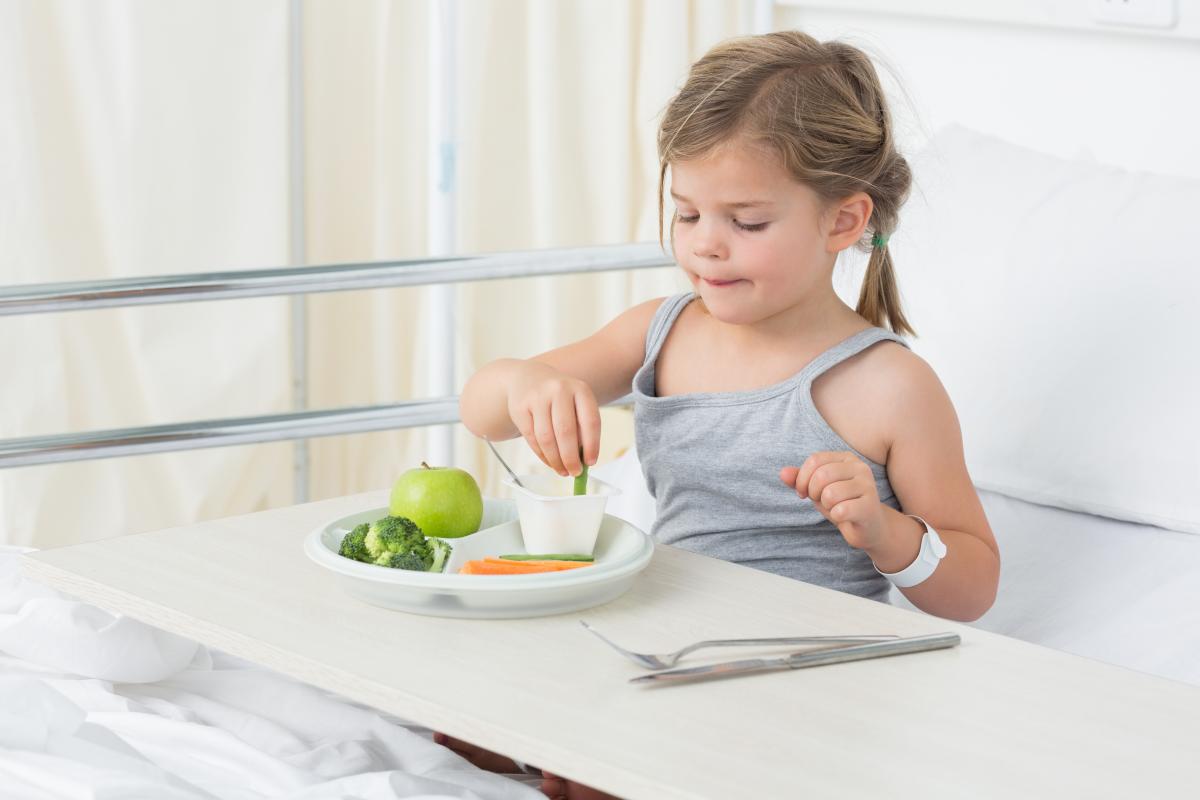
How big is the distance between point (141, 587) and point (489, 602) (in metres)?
0.24

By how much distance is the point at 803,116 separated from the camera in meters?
1.29

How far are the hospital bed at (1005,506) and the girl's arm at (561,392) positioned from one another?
8.7 inches

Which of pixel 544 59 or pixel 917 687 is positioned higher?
pixel 544 59

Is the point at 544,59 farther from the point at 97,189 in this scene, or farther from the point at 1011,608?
the point at 1011,608

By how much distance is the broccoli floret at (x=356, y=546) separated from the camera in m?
1.01

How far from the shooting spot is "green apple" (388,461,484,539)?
1.09 m

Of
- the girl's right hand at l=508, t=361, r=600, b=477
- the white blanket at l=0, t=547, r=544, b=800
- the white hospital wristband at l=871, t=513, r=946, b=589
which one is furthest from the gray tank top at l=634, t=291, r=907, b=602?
the white blanket at l=0, t=547, r=544, b=800

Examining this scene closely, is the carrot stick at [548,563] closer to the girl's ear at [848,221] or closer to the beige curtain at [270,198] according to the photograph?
the girl's ear at [848,221]

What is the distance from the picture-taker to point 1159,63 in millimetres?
1904

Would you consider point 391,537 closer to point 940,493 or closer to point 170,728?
point 170,728

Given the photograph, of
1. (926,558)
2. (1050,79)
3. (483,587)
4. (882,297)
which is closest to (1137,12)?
(1050,79)

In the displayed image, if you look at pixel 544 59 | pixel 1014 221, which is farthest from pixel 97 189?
pixel 1014 221

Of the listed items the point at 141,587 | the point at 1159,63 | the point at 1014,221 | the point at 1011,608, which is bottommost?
the point at 1011,608

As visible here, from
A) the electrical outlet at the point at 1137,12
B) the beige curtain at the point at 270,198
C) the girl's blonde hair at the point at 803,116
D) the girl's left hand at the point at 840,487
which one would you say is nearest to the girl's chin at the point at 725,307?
the girl's blonde hair at the point at 803,116
